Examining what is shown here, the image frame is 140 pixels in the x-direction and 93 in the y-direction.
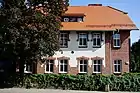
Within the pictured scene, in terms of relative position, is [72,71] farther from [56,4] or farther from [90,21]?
[56,4]

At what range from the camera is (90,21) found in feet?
132

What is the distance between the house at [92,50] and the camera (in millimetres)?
38281

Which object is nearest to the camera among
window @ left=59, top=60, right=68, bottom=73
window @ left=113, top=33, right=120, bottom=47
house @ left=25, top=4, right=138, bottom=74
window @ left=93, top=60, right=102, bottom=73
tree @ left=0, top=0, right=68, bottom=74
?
tree @ left=0, top=0, right=68, bottom=74

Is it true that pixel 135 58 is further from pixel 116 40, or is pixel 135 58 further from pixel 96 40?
pixel 96 40

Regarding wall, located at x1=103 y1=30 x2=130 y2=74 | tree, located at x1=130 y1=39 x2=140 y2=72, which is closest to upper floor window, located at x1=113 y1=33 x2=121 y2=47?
wall, located at x1=103 y1=30 x2=130 y2=74

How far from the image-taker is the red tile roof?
38.7 meters

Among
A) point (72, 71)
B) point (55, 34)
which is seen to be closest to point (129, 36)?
point (72, 71)

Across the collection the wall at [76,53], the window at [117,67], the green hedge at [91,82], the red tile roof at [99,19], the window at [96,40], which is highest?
the red tile roof at [99,19]

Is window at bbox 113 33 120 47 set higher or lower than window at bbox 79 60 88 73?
higher

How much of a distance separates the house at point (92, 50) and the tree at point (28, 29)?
7029mm

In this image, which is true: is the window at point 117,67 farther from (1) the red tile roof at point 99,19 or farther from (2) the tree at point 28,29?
(2) the tree at point 28,29

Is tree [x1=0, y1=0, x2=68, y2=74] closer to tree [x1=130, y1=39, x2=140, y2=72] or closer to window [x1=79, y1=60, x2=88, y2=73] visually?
window [x1=79, y1=60, x2=88, y2=73]

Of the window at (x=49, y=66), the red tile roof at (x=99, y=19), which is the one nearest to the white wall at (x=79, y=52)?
the window at (x=49, y=66)

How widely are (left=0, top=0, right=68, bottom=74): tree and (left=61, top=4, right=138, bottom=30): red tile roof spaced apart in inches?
284
